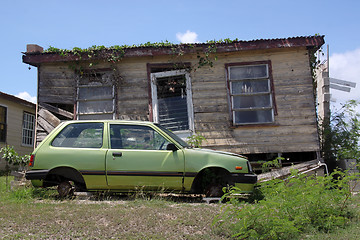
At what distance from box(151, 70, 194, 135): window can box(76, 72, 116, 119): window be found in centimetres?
134

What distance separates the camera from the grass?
4674 mm

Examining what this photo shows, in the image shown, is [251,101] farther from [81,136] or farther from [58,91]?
[58,91]

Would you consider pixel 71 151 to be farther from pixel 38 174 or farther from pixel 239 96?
pixel 239 96

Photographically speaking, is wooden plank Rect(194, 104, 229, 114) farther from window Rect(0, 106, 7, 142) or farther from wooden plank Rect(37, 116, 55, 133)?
window Rect(0, 106, 7, 142)

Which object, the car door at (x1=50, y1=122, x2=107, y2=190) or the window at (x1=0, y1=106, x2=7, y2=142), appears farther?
the window at (x1=0, y1=106, x2=7, y2=142)

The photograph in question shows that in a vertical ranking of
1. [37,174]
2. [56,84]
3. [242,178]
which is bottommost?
[242,178]

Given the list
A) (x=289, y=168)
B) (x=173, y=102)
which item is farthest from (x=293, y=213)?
(x=173, y=102)

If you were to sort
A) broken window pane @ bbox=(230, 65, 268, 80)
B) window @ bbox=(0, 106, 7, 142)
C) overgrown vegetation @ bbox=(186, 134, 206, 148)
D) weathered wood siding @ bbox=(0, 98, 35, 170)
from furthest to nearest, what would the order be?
weathered wood siding @ bbox=(0, 98, 35, 170) < window @ bbox=(0, 106, 7, 142) < broken window pane @ bbox=(230, 65, 268, 80) < overgrown vegetation @ bbox=(186, 134, 206, 148)

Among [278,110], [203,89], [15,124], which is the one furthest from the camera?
[15,124]

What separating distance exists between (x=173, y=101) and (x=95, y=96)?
244 centimetres

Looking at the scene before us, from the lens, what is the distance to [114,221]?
503cm

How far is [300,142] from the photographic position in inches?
381

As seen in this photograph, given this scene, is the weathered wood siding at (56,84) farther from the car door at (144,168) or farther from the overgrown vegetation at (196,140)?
the car door at (144,168)

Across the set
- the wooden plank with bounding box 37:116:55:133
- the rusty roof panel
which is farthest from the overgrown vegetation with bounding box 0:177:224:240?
the rusty roof panel
